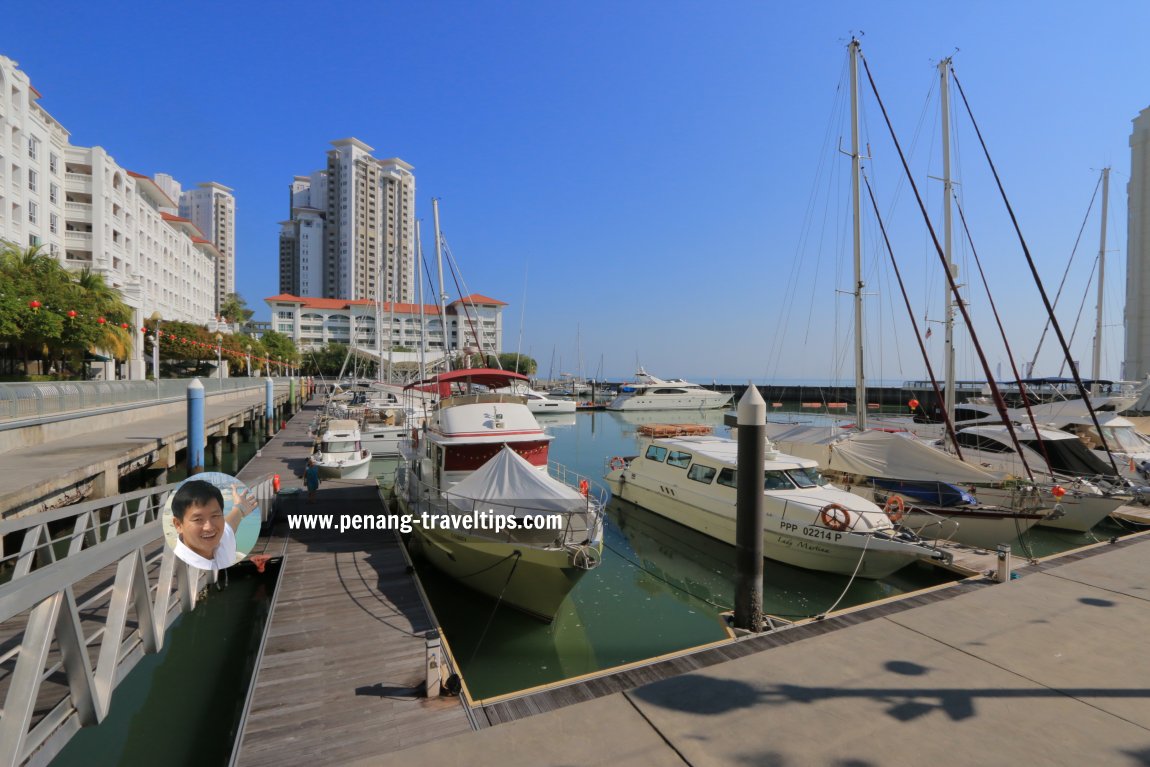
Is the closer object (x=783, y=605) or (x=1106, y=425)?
(x=783, y=605)

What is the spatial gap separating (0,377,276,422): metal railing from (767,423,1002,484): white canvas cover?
23161mm

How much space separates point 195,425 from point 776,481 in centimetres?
1622

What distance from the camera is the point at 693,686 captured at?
5.91 meters

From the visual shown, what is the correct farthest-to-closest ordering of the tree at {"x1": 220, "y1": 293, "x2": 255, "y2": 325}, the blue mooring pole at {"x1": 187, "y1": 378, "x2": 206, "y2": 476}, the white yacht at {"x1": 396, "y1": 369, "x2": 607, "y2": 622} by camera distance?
the tree at {"x1": 220, "y1": 293, "x2": 255, "y2": 325}, the blue mooring pole at {"x1": 187, "y1": 378, "x2": 206, "y2": 476}, the white yacht at {"x1": 396, "y1": 369, "x2": 607, "y2": 622}

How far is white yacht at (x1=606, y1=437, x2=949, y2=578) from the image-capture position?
459 inches

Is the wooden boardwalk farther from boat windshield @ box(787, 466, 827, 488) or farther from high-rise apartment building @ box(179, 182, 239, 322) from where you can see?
high-rise apartment building @ box(179, 182, 239, 322)

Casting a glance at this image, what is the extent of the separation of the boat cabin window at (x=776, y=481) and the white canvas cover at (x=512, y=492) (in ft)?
18.4

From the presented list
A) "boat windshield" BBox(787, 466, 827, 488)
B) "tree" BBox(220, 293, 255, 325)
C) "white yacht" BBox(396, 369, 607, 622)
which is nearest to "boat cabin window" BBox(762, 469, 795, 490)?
"boat windshield" BBox(787, 466, 827, 488)

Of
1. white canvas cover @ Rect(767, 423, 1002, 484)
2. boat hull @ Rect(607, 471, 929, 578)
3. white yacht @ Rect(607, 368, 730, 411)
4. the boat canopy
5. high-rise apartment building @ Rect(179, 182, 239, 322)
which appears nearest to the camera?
boat hull @ Rect(607, 471, 929, 578)

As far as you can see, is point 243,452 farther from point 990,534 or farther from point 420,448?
point 990,534

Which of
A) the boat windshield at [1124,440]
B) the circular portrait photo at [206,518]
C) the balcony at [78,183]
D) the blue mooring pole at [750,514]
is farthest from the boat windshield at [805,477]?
the balcony at [78,183]

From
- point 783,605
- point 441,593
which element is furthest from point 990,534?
point 441,593

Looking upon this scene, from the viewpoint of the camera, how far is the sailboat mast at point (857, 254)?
18281mm

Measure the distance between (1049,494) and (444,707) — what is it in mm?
16403
